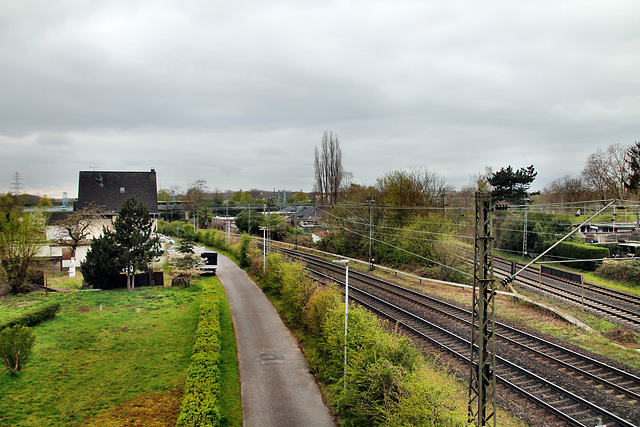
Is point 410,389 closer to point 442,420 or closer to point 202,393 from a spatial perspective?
point 442,420

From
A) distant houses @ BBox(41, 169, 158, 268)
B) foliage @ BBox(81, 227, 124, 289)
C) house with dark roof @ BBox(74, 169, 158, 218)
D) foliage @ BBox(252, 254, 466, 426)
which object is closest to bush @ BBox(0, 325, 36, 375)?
foliage @ BBox(252, 254, 466, 426)

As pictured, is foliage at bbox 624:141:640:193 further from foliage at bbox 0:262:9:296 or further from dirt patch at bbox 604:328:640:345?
foliage at bbox 0:262:9:296

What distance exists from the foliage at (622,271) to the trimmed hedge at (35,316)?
3738 centimetres

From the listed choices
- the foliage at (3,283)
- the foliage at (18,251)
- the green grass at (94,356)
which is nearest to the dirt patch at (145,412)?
the green grass at (94,356)

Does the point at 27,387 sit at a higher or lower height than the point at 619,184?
lower

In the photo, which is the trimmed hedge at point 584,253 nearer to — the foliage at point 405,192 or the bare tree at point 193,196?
the foliage at point 405,192

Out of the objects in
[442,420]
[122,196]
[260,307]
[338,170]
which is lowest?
[260,307]

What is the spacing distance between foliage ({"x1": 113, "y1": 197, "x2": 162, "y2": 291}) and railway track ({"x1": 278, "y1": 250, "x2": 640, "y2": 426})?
16498mm

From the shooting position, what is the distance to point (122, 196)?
41.0 metres

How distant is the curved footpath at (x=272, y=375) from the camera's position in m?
11.8

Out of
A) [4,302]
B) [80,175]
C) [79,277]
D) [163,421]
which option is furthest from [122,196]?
[163,421]

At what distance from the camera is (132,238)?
26.0m

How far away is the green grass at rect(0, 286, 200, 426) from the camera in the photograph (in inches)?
465

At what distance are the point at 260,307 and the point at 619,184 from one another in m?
43.7
